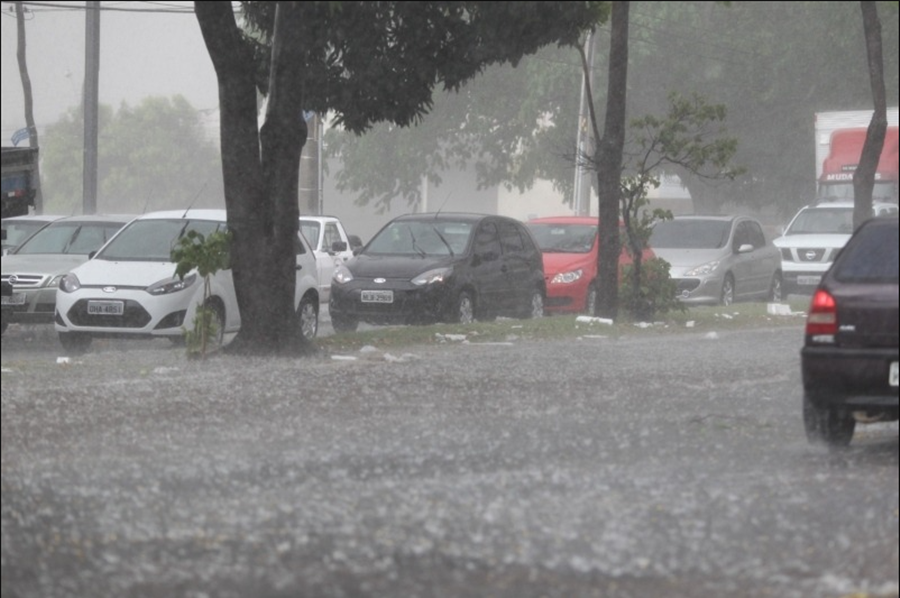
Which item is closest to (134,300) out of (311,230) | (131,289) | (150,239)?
(131,289)

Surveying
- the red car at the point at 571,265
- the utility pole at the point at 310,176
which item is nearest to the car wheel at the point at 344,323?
the red car at the point at 571,265

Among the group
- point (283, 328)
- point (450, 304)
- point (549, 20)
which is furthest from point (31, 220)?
point (549, 20)

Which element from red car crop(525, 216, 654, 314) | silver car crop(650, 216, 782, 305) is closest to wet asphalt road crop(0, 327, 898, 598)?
red car crop(525, 216, 654, 314)

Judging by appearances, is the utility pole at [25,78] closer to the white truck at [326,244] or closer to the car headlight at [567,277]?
the white truck at [326,244]

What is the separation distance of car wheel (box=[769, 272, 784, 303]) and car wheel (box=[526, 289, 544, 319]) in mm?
7799

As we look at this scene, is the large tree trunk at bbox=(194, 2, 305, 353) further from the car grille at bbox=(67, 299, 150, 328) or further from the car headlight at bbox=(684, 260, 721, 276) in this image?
the car headlight at bbox=(684, 260, 721, 276)

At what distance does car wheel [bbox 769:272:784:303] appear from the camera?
2836cm

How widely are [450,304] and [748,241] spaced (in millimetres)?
9994

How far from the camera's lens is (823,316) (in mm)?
9281

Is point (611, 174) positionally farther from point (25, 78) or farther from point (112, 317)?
point (25, 78)

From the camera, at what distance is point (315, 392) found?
40.5 ft

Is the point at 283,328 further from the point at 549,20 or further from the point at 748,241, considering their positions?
the point at 748,241

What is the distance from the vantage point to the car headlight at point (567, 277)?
2302 cm

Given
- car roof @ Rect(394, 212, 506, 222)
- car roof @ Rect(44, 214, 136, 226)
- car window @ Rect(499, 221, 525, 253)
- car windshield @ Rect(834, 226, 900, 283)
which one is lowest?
car windshield @ Rect(834, 226, 900, 283)
